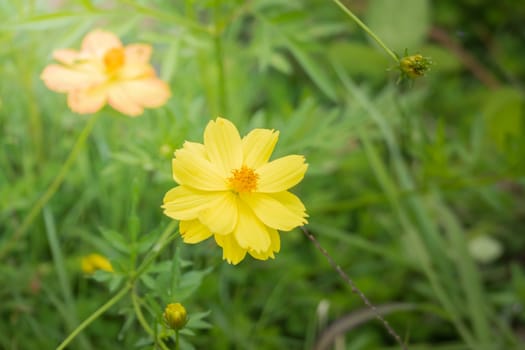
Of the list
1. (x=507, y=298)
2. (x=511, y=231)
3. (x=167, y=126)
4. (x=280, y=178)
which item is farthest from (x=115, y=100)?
(x=511, y=231)

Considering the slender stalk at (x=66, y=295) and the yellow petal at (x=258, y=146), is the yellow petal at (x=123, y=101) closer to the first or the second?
the slender stalk at (x=66, y=295)

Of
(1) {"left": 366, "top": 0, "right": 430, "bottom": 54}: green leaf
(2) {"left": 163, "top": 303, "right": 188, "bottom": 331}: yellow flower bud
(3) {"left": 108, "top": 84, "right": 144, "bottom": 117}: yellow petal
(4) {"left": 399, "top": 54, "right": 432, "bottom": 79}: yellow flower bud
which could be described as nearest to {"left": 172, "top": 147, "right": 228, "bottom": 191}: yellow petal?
(2) {"left": 163, "top": 303, "right": 188, "bottom": 331}: yellow flower bud

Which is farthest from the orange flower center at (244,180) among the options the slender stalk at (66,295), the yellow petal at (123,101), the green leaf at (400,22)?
the green leaf at (400,22)

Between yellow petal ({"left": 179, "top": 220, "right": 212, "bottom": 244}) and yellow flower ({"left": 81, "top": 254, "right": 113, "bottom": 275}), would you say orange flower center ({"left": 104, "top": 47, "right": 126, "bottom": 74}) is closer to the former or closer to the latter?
yellow flower ({"left": 81, "top": 254, "right": 113, "bottom": 275})

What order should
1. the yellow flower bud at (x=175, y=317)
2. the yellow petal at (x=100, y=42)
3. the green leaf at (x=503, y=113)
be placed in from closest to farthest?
1. the yellow flower bud at (x=175, y=317)
2. the yellow petal at (x=100, y=42)
3. the green leaf at (x=503, y=113)

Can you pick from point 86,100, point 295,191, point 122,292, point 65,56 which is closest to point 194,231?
point 122,292

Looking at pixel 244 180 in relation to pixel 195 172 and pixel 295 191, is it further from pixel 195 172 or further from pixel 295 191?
pixel 295 191
